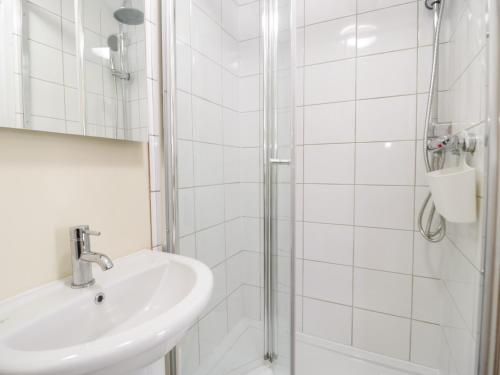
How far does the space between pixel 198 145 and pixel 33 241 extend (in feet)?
2.15

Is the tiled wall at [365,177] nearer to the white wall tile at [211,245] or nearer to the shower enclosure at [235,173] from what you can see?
the shower enclosure at [235,173]

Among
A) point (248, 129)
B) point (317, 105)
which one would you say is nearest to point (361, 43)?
point (317, 105)

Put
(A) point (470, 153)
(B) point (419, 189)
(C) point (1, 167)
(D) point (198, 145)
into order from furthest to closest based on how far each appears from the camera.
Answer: (B) point (419, 189)
(D) point (198, 145)
(A) point (470, 153)
(C) point (1, 167)

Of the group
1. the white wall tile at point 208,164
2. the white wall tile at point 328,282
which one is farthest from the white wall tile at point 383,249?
the white wall tile at point 208,164

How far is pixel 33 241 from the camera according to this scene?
636 mm

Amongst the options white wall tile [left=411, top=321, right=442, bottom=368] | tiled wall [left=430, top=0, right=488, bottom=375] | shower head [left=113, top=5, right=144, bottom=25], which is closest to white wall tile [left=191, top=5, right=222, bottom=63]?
shower head [left=113, top=5, right=144, bottom=25]

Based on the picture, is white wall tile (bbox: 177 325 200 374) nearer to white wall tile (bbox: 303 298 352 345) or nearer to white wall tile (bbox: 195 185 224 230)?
white wall tile (bbox: 195 185 224 230)

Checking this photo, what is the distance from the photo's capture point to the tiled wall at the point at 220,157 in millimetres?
1070

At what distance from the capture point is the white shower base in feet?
4.14

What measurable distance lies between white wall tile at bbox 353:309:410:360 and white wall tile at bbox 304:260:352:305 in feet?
0.39

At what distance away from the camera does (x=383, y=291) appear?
1.42 meters

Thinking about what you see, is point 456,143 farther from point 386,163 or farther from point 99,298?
point 99,298

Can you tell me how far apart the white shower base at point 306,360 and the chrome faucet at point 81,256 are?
0.76 m

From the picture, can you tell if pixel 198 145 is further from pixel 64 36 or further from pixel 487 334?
pixel 487 334
